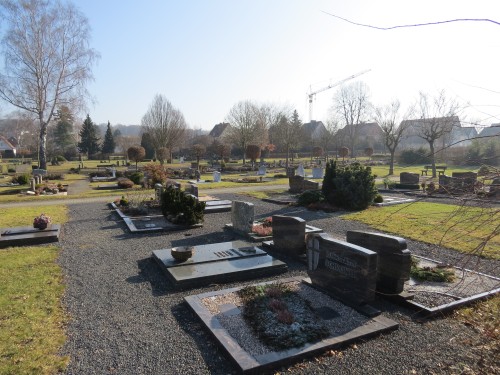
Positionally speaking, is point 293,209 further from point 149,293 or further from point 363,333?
point 363,333

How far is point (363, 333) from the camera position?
17.6ft

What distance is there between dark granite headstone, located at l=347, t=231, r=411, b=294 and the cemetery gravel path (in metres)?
0.40

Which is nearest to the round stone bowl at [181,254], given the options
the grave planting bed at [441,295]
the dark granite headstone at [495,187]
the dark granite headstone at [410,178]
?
the grave planting bed at [441,295]

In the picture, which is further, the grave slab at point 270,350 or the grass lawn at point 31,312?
the grass lawn at point 31,312

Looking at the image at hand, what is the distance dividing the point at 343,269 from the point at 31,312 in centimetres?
533

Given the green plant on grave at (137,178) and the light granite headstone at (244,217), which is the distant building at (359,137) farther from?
the light granite headstone at (244,217)

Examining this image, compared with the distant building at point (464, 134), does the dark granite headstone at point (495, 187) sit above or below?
below

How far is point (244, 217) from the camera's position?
12.0m

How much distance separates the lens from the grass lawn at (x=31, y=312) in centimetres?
479

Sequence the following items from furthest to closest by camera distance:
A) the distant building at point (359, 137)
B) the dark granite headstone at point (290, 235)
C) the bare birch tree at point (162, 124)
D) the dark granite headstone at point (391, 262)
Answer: the distant building at point (359, 137) < the bare birch tree at point (162, 124) < the dark granite headstone at point (290, 235) < the dark granite headstone at point (391, 262)

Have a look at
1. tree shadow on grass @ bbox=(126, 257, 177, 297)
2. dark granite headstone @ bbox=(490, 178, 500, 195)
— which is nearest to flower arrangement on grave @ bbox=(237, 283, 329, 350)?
tree shadow on grass @ bbox=(126, 257, 177, 297)

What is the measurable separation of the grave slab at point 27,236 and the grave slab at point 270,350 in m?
6.72

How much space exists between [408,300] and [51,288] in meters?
6.74

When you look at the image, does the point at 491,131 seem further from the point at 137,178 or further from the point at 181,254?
the point at 137,178
